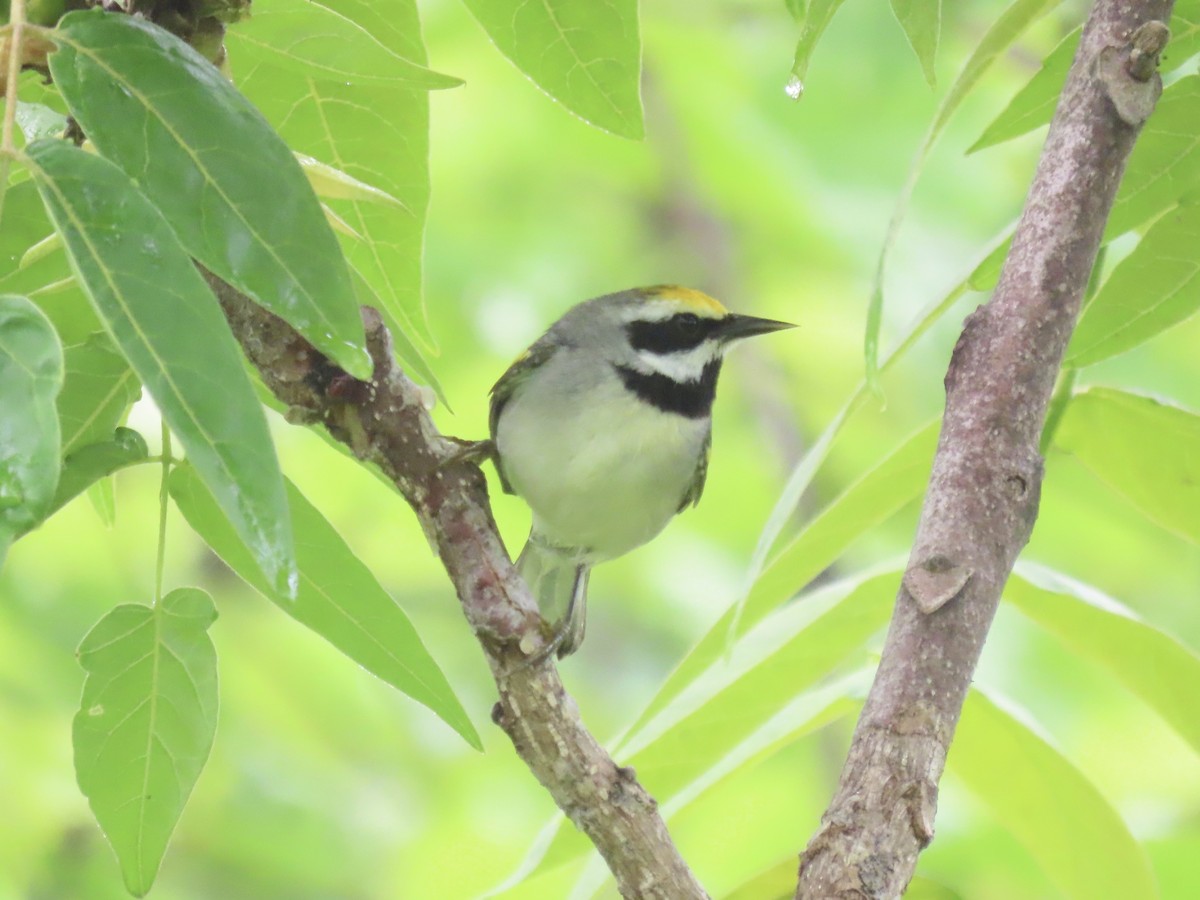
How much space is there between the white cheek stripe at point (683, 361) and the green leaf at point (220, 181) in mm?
2169

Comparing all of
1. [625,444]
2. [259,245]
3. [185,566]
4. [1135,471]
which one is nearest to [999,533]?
[1135,471]

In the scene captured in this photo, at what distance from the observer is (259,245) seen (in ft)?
3.54

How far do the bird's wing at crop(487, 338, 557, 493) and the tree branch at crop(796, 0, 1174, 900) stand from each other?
1794 mm

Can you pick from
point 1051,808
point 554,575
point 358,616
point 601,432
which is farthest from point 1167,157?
point 554,575

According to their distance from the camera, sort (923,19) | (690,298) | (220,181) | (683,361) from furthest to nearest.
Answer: (690,298) < (683,361) < (923,19) < (220,181)

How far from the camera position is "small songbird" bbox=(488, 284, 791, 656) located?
2.97m

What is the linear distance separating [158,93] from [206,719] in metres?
0.59

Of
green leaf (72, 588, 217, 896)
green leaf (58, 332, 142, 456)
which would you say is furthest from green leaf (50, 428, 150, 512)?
green leaf (72, 588, 217, 896)

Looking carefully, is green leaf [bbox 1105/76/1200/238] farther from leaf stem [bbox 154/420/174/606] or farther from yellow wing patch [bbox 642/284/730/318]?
yellow wing patch [bbox 642/284/730/318]

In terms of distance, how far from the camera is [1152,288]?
150 centimetres

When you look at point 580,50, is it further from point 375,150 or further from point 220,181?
point 220,181

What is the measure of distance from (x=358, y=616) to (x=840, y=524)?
2.22ft

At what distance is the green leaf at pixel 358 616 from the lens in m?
1.38

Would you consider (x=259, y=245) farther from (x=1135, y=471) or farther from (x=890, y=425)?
(x=890, y=425)
